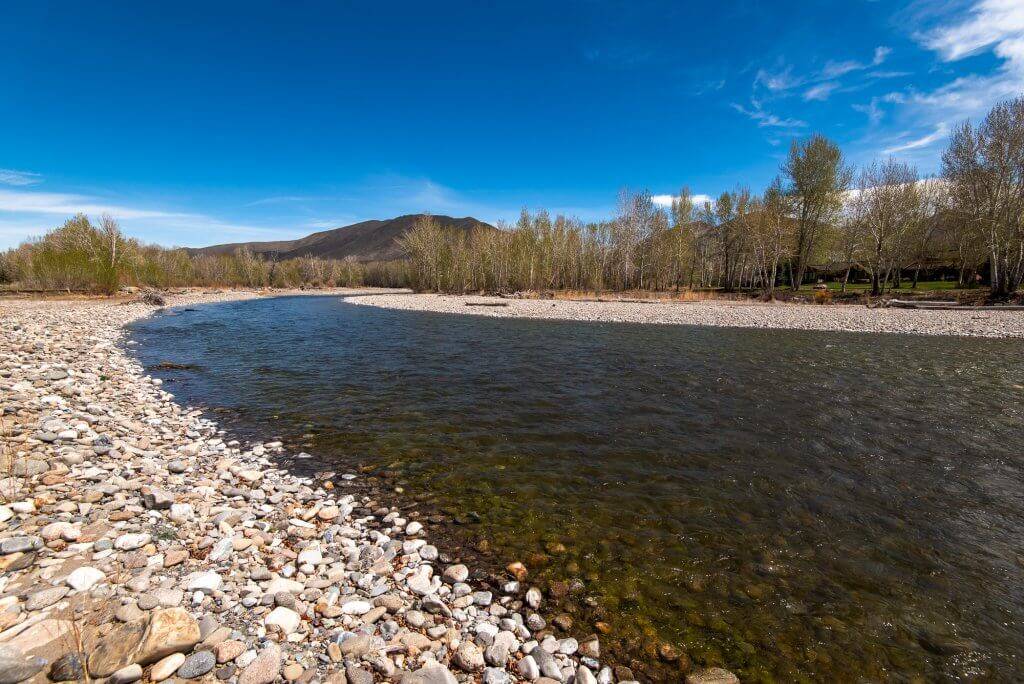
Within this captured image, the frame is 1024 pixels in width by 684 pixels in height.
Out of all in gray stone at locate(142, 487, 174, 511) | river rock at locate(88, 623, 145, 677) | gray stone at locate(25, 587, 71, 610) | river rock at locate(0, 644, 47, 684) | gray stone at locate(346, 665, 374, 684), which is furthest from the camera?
gray stone at locate(142, 487, 174, 511)

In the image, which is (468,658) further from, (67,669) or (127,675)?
(67,669)

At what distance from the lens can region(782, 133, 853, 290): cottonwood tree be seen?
43656 mm

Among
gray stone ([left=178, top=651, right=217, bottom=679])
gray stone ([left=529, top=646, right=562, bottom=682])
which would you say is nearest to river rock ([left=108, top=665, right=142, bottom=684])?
gray stone ([left=178, top=651, right=217, bottom=679])

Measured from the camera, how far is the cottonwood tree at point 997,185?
30528 millimetres

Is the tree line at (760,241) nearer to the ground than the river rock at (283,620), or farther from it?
farther from it

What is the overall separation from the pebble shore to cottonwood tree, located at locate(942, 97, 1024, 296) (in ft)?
158

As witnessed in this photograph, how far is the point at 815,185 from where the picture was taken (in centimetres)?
4438

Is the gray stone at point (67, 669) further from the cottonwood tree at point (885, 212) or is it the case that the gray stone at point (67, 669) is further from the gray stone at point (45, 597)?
the cottonwood tree at point (885, 212)

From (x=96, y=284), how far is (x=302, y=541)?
64.8 metres

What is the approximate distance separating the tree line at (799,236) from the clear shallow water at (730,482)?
28.4 m

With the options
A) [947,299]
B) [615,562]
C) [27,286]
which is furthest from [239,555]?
[27,286]

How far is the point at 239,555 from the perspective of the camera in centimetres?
439

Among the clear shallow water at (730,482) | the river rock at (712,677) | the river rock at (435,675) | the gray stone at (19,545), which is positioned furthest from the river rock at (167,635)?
the river rock at (712,677)

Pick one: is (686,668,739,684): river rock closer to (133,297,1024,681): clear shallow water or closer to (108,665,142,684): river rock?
(133,297,1024,681): clear shallow water
